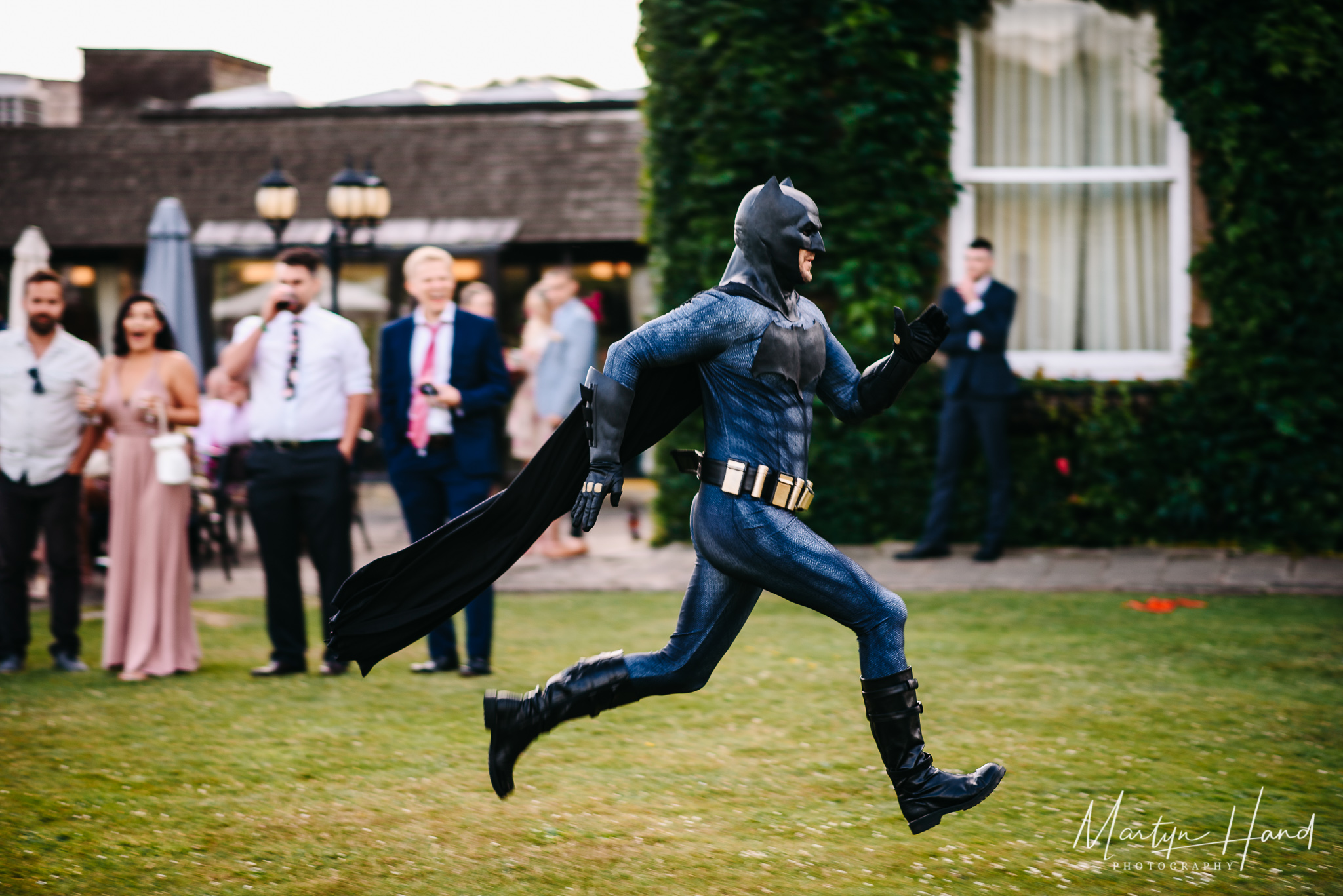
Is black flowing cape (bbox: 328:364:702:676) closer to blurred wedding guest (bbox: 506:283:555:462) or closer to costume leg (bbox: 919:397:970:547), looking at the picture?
costume leg (bbox: 919:397:970:547)

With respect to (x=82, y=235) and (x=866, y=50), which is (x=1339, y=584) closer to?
(x=866, y=50)

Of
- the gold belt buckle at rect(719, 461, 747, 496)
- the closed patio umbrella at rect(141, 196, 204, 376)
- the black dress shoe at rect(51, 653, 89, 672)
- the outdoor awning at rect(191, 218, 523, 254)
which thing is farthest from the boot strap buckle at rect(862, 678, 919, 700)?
the outdoor awning at rect(191, 218, 523, 254)

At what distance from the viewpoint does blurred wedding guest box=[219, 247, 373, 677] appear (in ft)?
24.5

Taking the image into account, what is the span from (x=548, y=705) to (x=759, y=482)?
1.02 meters

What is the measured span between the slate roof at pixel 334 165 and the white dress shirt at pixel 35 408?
33.9 feet

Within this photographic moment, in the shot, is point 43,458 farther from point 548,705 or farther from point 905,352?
point 905,352

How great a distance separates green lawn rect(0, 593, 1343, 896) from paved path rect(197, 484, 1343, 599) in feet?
4.08

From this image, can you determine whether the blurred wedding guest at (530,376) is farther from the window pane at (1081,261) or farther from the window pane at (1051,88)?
the window pane at (1051,88)

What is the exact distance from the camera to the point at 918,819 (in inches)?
168

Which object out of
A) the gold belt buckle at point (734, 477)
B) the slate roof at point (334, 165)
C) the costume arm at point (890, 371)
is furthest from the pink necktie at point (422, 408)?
the slate roof at point (334, 165)

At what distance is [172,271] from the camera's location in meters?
14.3

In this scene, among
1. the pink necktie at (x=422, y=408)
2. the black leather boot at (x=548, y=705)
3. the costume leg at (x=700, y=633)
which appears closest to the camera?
the costume leg at (x=700, y=633)

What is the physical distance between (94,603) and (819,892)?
301 inches

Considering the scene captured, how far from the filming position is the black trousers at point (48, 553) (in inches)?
305
